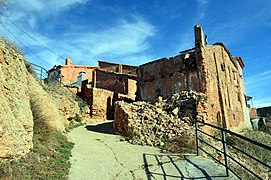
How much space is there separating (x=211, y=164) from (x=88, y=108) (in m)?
14.4

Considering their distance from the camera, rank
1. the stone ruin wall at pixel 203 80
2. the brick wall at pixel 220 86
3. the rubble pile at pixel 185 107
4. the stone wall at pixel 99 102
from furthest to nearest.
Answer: the stone wall at pixel 99 102
the stone ruin wall at pixel 203 80
the brick wall at pixel 220 86
the rubble pile at pixel 185 107

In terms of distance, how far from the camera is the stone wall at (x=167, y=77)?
66.5 feet

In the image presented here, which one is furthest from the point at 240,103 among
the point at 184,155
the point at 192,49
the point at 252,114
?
the point at 184,155

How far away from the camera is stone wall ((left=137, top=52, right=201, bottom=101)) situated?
20.3 m

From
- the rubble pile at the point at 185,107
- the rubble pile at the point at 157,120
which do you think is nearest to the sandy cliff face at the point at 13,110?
the rubble pile at the point at 157,120

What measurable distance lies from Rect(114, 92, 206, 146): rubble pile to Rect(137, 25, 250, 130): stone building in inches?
222

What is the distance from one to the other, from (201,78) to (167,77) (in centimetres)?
361

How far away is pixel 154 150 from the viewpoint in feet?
28.8

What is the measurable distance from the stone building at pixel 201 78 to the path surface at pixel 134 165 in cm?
1087

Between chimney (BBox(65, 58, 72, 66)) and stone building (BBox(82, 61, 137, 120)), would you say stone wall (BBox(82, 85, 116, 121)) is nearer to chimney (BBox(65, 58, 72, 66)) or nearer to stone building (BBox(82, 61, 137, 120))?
stone building (BBox(82, 61, 137, 120))

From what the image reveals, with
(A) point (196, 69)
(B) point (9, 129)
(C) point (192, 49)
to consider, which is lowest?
(B) point (9, 129)

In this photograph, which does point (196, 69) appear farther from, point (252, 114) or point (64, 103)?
point (252, 114)

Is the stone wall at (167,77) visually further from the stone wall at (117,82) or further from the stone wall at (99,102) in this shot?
the stone wall at (99,102)

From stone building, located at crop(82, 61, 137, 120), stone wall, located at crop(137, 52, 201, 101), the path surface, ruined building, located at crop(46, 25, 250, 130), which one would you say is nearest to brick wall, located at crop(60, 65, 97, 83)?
stone building, located at crop(82, 61, 137, 120)
